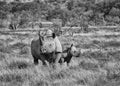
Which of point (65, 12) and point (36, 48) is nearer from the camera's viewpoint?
point (36, 48)

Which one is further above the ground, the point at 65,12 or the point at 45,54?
the point at 45,54

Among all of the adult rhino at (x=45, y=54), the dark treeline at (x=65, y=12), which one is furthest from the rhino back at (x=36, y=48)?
the dark treeline at (x=65, y=12)

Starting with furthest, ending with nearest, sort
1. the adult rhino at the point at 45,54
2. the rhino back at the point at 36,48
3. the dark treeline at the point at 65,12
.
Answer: the dark treeline at the point at 65,12, the rhino back at the point at 36,48, the adult rhino at the point at 45,54

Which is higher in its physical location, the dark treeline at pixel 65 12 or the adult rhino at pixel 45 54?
the adult rhino at pixel 45 54

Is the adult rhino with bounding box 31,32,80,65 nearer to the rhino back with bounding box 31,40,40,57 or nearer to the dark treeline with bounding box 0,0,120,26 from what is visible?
the rhino back with bounding box 31,40,40,57

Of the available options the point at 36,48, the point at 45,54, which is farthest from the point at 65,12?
the point at 45,54

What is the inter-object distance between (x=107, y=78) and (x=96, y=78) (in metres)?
0.23

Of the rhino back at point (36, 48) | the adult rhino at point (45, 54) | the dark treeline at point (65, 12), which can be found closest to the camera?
the adult rhino at point (45, 54)

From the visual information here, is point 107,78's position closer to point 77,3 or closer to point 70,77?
point 70,77

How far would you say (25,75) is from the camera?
21.9 ft

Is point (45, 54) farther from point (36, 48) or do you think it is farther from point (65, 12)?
point (65, 12)

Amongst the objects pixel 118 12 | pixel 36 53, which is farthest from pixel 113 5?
pixel 36 53

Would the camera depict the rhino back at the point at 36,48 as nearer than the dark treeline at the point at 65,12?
Yes

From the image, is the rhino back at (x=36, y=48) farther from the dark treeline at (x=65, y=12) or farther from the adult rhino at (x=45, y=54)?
the dark treeline at (x=65, y=12)
